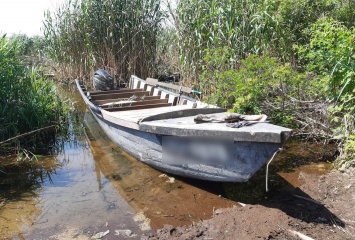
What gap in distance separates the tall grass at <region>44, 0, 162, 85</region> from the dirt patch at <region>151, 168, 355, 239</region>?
7.53 m

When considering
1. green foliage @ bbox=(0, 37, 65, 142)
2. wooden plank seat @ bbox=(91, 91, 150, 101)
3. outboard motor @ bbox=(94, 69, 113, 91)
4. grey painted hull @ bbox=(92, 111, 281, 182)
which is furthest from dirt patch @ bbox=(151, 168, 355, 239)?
outboard motor @ bbox=(94, 69, 113, 91)

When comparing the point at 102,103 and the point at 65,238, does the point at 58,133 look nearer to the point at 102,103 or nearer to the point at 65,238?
the point at 102,103

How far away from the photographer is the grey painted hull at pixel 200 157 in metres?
3.26

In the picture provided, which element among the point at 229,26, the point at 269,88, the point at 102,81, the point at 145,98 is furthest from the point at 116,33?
the point at 269,88

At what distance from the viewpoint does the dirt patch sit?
286 centimetres

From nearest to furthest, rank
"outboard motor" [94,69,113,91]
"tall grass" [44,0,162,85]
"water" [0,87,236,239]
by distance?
"water" [0,87,236,239], "outboard motor" [94,69,113,91], "tall grass" [44,0,162,85]

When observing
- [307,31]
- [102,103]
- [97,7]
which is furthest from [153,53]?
[307,31]

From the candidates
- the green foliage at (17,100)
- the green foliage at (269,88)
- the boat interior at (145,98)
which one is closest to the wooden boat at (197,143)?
the boat interior at (145,98)

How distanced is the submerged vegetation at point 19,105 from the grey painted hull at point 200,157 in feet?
6.78

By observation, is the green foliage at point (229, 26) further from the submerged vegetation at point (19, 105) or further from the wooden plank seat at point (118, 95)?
the submerged vegetation at point (19, 105)

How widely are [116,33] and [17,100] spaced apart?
16.2 ft

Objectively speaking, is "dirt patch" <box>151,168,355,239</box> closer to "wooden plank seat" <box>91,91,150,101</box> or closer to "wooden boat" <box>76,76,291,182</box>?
"wooden boat" <box>76,76,291,182</box>

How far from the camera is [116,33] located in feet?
33.0

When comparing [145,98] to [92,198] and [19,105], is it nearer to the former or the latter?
[19,105]
